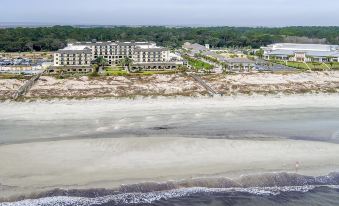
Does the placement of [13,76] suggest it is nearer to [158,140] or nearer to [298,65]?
[158,140]

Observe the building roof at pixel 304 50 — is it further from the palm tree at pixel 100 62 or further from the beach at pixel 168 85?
the palm tree at pixel 100 62

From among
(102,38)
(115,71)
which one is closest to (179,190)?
(115,71)

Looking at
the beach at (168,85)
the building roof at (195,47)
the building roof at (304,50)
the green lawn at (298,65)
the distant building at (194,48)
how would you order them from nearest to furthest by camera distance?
the beach at (168,85)
the green lawn at (298,65)
the building roof at (304,50)
the distant building at (194,48)
the building roof at (195,47)

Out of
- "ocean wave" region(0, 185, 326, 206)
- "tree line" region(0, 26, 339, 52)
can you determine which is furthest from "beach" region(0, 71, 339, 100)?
"tree line" region(0, 26, 339, 52)

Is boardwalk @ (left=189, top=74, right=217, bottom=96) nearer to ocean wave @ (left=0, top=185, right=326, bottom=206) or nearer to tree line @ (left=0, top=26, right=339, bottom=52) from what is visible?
ocean wave @ (left=0, top=185, right=326, bottom=206)

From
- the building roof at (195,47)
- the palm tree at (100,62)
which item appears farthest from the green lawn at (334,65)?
the palm tree at (100,62)
